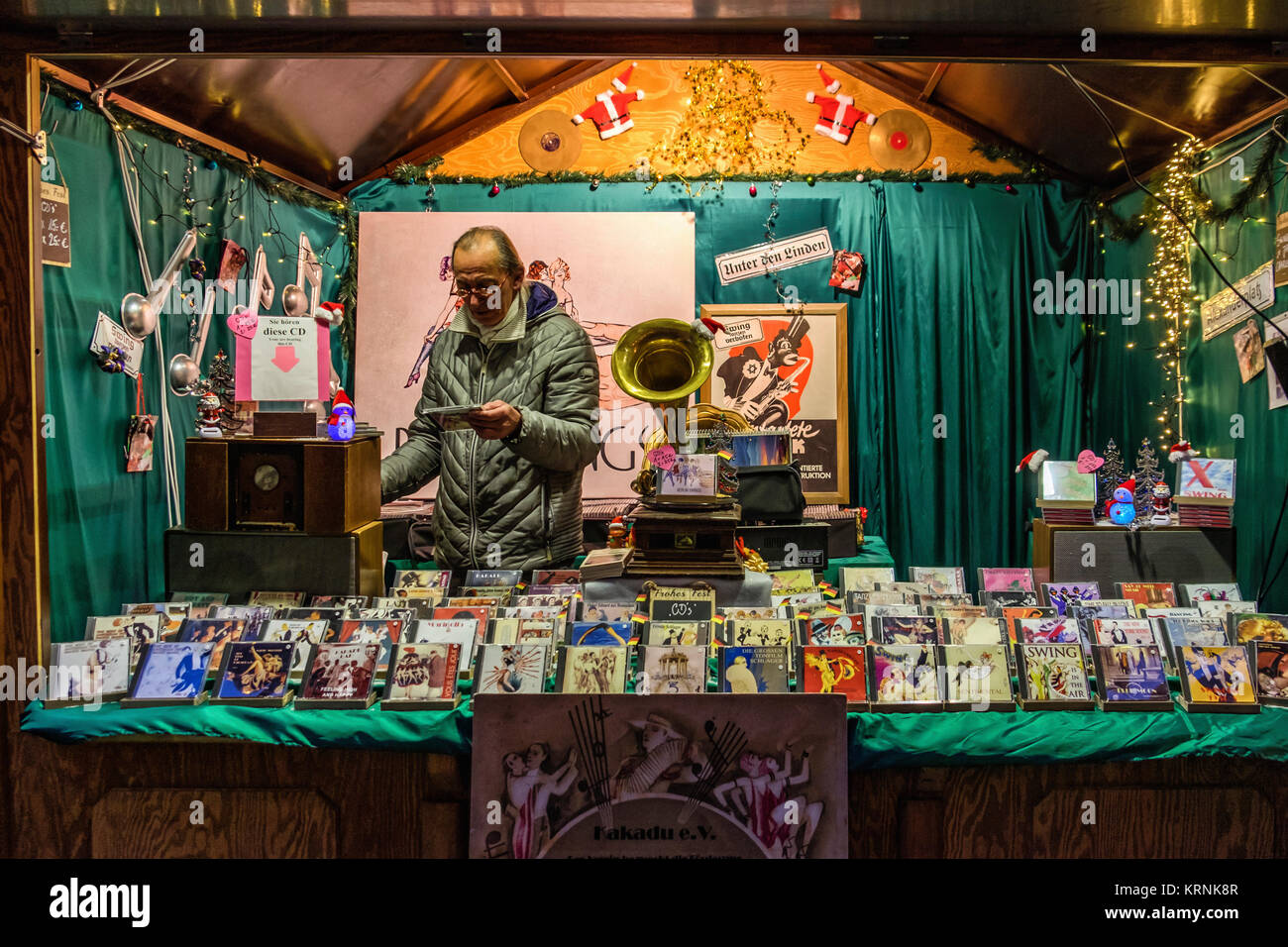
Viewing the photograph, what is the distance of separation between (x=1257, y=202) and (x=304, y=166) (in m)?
4.94

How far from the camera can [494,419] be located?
3.08 metres

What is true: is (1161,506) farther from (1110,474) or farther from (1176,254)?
(1176,254)

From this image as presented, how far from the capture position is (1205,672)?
2277mm

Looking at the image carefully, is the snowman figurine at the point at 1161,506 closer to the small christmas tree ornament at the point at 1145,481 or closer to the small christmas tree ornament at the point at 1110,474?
the small christmas tree ornament at the point at 1145,481

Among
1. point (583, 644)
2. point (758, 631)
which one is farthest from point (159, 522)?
point (758, 631)

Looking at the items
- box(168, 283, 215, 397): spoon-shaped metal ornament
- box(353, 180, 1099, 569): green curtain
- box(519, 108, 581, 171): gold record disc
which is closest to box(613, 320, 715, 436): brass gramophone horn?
box(168, 283, 215, 397): spoon-shaped metal ornament

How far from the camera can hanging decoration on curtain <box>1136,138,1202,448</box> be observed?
15.6 feet

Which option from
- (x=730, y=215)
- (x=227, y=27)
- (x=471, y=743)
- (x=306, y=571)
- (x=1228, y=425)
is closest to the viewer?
(x=471, y=743)

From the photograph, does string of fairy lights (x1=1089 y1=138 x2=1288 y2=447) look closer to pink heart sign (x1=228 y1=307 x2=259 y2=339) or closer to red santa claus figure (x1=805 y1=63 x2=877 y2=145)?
red santa claus figure (x1=805 y1=63 x2=877 y2=145)

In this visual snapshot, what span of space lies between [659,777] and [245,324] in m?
1.74

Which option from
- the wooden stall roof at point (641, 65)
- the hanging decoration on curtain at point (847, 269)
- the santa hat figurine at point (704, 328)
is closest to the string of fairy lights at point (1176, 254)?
the wooden stall roof at point (641, 65)

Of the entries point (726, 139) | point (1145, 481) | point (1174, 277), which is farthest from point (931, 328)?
point (1145, 481)

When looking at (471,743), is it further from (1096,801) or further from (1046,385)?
(1046,385)

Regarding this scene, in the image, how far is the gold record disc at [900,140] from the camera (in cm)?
603
